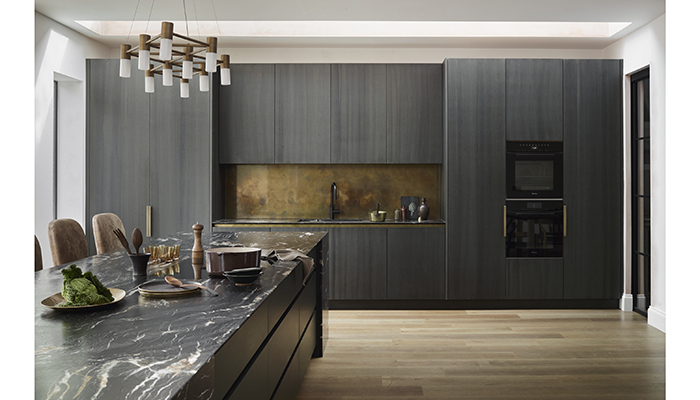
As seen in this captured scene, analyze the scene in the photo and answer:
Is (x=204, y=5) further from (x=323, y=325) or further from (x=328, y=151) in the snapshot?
(x=323, y=325)

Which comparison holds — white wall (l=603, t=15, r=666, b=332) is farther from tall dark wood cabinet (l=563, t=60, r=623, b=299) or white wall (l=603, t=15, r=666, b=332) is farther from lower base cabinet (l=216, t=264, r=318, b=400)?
lower base cabinet (l=216, t=264, r=318, b=400)

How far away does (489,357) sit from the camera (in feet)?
10.7

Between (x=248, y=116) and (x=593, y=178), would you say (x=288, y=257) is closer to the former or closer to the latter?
(x=248, y=116)

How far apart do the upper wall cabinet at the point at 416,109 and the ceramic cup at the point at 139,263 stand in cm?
324

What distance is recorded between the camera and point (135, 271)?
1.86 meters

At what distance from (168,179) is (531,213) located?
3.53m

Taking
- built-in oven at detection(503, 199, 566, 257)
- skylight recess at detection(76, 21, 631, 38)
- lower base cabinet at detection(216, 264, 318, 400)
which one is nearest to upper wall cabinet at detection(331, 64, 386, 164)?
skylight recess at detection(76, 21, 631, 38)

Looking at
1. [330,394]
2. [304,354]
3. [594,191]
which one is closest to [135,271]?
[304,354]

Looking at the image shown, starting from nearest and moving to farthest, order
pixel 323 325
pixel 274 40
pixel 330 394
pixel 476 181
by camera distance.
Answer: pixel 330 394, pixel 323 325, pixel 476 181, pixel 274 40

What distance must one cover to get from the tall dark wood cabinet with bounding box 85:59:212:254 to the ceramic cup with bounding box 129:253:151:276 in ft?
9.14

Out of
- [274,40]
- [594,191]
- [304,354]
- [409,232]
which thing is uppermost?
[274,40]

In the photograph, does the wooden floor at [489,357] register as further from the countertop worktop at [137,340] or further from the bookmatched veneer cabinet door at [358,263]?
the countertop worktop at [137,340]

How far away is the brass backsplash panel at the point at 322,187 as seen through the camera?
509 cm

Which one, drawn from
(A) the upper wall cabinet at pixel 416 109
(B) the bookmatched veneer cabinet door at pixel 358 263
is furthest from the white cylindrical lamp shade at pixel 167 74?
(A) the upper wall cabinet at pixel 416 109
